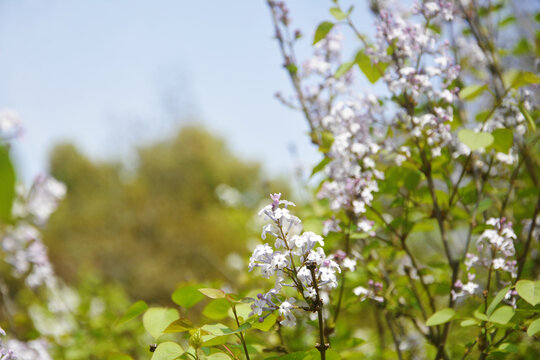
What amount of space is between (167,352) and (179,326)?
0.08 meters

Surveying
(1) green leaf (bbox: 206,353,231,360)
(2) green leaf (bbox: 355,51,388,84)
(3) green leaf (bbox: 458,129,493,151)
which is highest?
(2) green leaf (bbox: 355,51,388,84)

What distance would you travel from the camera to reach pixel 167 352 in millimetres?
1002

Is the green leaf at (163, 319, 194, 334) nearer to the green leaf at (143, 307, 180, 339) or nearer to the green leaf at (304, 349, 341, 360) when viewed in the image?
the green leaf at (143, 307, 180, 339)

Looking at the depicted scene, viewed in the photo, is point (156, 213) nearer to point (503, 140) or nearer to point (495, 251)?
point (495, 251)

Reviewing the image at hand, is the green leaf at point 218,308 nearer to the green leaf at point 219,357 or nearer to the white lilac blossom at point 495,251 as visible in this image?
the green leaf at point 219,357

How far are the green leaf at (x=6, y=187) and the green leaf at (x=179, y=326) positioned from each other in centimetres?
74

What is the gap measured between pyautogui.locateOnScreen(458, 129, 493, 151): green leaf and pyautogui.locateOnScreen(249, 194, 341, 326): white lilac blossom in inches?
18.8

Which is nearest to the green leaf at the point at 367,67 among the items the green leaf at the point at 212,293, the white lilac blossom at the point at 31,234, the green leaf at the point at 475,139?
the green leaf at the point at 475,139

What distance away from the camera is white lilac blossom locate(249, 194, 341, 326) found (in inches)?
38.6

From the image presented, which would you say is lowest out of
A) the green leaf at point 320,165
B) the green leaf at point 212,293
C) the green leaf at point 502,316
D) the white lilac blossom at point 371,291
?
the green leaf at point 502,316

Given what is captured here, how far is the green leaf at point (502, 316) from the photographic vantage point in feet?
3.29


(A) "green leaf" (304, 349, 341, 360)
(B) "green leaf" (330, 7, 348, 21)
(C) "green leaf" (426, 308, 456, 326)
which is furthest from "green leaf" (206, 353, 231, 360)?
(B) "green leaf" (330, 7, 348, 21)

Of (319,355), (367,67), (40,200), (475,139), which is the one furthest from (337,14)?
(40,200)

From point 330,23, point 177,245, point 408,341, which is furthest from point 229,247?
point 330,23
